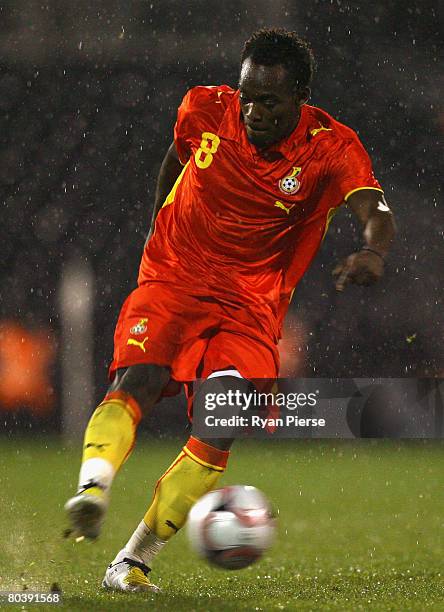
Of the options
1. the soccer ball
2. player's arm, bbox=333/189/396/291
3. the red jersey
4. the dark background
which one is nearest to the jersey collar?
the red jersey

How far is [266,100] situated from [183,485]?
1.18 meters

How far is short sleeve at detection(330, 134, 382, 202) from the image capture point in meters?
3.22

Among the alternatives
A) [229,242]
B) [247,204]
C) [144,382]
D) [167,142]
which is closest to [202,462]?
[144,382]

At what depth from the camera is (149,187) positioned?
10.5 metres

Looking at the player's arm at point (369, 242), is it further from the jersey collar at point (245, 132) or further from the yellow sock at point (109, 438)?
the yellow sock at point (109, 438)

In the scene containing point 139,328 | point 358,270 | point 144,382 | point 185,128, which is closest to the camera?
point 358,270

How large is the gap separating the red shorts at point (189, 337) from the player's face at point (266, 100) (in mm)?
553

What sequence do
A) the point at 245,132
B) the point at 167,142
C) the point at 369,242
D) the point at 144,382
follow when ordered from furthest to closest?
the point at 167,142 < the point at 245,132 < the point at 144,382 < the point at 369,242

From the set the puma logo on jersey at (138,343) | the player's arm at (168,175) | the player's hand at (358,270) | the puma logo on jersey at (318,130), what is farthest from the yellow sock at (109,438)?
the puma logo on jersey at (318,130)

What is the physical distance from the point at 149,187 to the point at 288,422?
702 centimetres

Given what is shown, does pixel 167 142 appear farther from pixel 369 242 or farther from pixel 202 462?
pixel 369 242

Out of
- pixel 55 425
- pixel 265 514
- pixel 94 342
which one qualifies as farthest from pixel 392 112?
pixel 265 514

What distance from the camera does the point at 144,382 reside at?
3.11 m

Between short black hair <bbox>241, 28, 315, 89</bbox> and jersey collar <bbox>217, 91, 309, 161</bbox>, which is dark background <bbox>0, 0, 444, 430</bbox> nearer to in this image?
jersey collar <bbox>217, 91, 309, 161</bbox>
